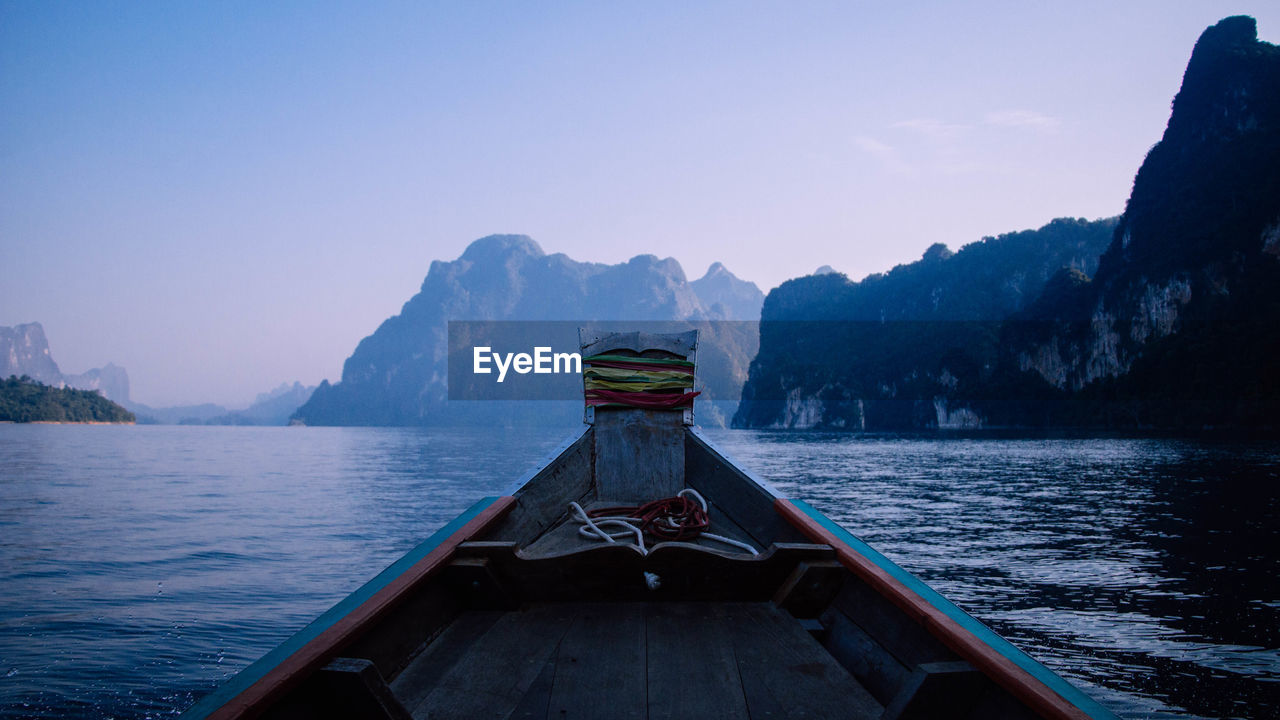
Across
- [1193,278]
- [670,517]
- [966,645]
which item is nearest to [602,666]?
[966,645]

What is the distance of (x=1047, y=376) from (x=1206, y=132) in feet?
128

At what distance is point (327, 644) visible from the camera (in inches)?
85.5

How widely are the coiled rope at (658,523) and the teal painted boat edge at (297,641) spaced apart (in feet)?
2.94

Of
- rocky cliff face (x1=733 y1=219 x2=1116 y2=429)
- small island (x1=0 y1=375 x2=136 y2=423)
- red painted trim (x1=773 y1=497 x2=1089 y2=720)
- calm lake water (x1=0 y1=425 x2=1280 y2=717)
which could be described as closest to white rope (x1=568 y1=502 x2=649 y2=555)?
red painted trim (x1=773 y1=497 x2=1089 y2=720)

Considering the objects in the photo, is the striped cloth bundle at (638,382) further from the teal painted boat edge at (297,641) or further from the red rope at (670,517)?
the teal painted boat edge at (297,641)

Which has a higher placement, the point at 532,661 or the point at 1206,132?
the point at 1206,132

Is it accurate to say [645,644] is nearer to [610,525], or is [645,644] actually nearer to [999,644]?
[999,644]

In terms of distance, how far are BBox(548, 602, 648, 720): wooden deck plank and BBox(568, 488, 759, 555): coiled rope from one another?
0.79m

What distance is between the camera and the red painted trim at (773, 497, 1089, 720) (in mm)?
1819

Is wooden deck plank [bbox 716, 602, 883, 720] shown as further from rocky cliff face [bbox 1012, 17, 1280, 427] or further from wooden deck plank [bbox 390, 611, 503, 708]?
rocky cliff face [bbox 1012, 17, 1280, 427]

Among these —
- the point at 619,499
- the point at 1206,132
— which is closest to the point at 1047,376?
the point at 1206,132

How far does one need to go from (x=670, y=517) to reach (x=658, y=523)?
13 centimetres

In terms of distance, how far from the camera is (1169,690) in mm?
6797

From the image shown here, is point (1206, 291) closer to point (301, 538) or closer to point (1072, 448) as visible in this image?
point (1072, 448)
